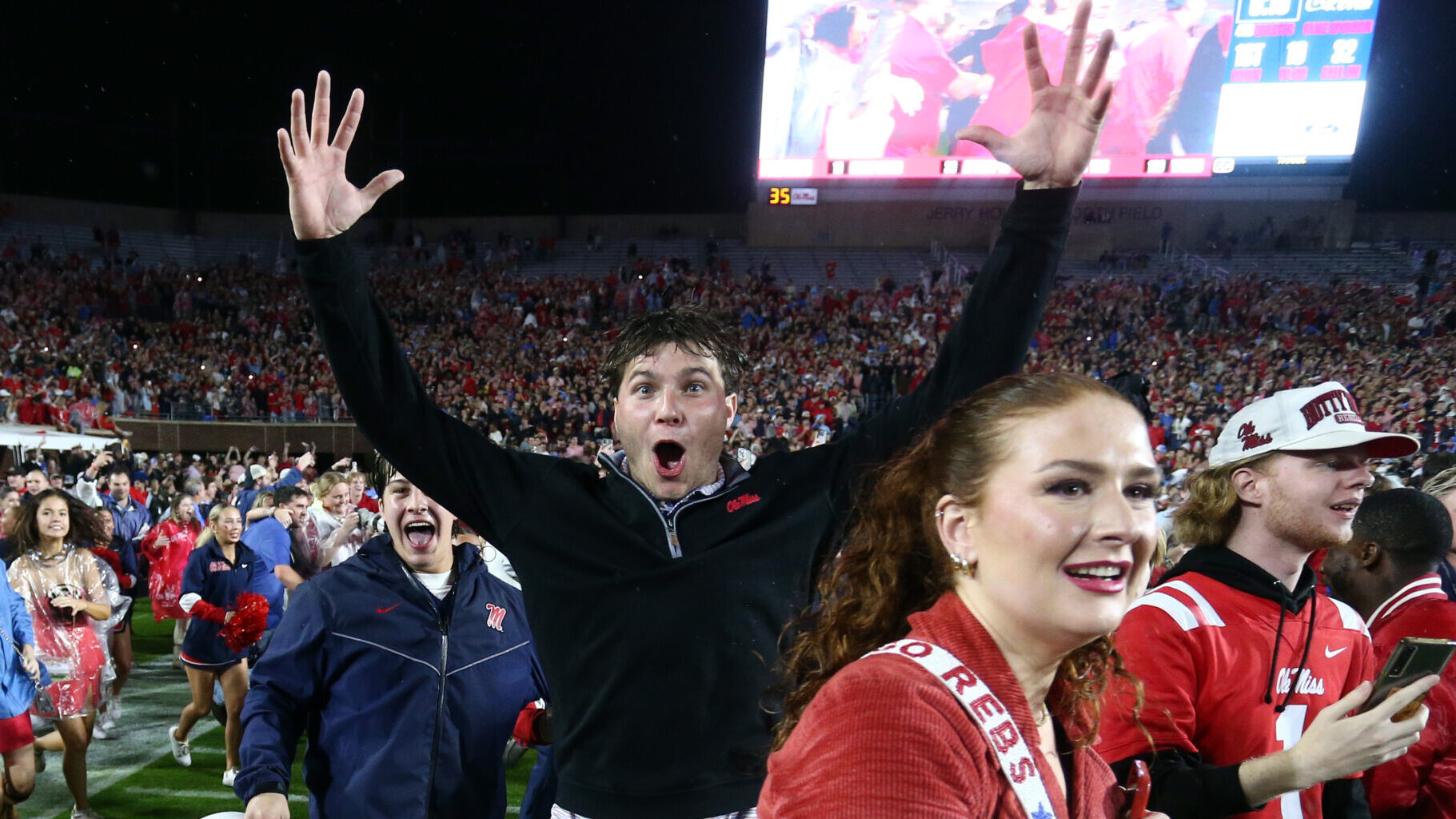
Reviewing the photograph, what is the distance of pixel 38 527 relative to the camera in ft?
19.3

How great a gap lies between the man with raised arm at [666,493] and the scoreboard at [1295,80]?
25.0 m

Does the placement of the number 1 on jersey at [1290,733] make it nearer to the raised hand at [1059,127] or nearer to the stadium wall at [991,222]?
the raised hand at [1059,127]

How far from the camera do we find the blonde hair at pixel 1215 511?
8.39 ft

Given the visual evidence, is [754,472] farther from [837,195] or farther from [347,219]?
[837,195]

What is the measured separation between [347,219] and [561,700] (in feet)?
3.42

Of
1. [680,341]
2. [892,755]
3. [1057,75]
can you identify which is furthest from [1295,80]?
[892,755]

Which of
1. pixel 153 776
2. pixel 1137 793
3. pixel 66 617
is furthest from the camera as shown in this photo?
pixel 153 776

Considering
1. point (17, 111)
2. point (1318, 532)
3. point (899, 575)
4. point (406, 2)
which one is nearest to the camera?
point (899, 575)

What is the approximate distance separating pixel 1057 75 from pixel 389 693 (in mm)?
22485

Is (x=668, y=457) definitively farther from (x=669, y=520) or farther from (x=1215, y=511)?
(x=1215, y=511)

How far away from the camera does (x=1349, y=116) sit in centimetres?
2322

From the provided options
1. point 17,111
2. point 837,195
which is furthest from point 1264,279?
point 17,111

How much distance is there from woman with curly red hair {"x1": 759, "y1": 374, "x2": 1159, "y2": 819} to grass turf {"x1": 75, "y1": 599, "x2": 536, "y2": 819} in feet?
13.8

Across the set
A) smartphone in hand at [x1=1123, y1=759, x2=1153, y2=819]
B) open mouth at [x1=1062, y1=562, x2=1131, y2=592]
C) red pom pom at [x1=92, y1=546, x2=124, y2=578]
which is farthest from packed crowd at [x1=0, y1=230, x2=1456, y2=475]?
open mouth at [x1=1062, y1=562, x2=1131, y2=592]
